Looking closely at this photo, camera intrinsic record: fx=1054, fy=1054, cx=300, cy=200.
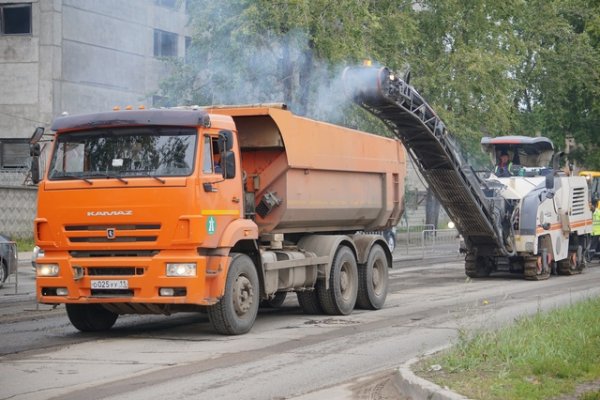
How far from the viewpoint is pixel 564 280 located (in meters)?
24.5

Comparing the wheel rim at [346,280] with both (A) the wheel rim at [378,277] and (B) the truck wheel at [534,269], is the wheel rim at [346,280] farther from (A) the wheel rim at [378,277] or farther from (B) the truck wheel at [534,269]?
(B) the truck wheel at [534,269]

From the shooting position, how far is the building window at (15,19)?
133ft

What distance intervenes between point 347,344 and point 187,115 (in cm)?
351

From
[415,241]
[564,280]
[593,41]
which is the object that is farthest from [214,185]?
[593,41]

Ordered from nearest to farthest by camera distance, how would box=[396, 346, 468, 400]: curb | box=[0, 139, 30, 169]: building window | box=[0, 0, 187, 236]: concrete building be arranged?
box=[396, 346, 468, 400]: curb < box=[0, 0, 187, 236]: concrete building < box=[0, 139, 30, 169]: building window

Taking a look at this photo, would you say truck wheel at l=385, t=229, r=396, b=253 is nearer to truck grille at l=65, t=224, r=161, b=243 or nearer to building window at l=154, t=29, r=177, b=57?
building window at l=154, t=29, r=177, b=57

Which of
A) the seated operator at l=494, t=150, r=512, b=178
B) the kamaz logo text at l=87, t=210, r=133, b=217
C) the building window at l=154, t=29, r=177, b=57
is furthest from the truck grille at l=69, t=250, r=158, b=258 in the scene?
the building window at l=154, t=29, r=177, b=57

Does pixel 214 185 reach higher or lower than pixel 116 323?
higher

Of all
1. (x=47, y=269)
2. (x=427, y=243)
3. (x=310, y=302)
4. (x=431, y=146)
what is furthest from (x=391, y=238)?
(x=47, y=269)

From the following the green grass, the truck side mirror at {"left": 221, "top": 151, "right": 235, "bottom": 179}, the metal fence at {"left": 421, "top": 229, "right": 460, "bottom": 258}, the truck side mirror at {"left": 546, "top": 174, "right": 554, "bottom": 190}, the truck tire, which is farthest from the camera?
the metal fence at {"left": 421, "top": 229, "right": 460, "bottom": 258}

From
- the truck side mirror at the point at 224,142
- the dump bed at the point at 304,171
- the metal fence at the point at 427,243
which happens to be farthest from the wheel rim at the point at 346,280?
the metal fence at the point at 427,243

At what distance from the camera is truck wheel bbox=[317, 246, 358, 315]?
16.3 meters

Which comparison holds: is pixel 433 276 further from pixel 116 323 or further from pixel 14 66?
pixel 14 66

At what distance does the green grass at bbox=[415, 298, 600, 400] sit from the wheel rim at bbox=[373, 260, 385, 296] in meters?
5.76
